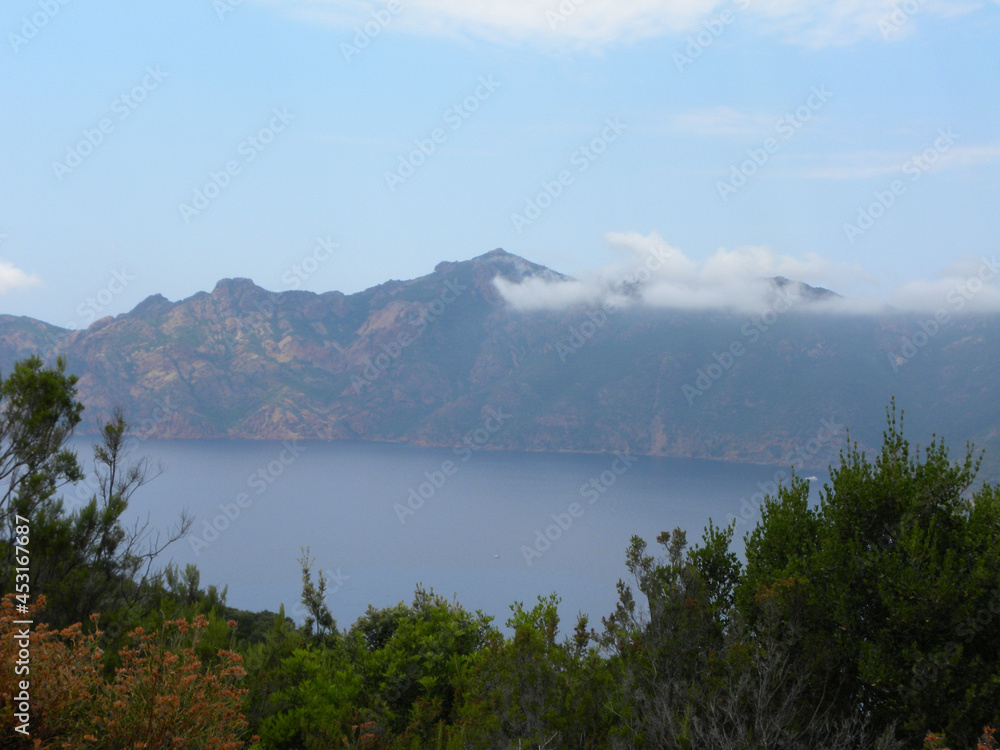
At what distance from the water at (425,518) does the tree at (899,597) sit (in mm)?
56815

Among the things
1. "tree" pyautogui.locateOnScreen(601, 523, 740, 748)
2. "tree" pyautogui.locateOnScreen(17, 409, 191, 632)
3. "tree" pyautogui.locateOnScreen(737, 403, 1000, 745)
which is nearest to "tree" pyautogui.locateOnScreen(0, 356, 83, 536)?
"tree" pyautogui.locateOnScreen(17, 409, 191, 632)

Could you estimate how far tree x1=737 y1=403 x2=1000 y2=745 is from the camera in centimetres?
572

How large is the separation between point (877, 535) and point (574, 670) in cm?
339

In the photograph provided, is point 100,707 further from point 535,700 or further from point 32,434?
point 32,434

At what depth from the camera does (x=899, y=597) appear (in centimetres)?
604

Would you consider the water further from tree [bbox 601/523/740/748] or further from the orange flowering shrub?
the orange flowering shrub

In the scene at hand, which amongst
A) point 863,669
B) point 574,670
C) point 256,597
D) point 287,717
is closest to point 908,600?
point 863,669

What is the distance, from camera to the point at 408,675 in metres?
8.44

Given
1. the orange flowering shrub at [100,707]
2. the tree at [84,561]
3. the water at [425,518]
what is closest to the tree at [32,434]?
the tree at [84,561]

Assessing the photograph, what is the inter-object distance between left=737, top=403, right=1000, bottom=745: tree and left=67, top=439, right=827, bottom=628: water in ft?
186

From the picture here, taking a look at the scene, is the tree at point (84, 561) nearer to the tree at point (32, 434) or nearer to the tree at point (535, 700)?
the tree at point (32, 434)

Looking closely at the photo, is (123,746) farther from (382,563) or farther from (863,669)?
(382,563)

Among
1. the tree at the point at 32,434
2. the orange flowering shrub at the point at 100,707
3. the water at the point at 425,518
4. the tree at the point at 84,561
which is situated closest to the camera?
the orange flowering shrub at the point at 100,707

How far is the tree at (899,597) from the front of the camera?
572 cm
